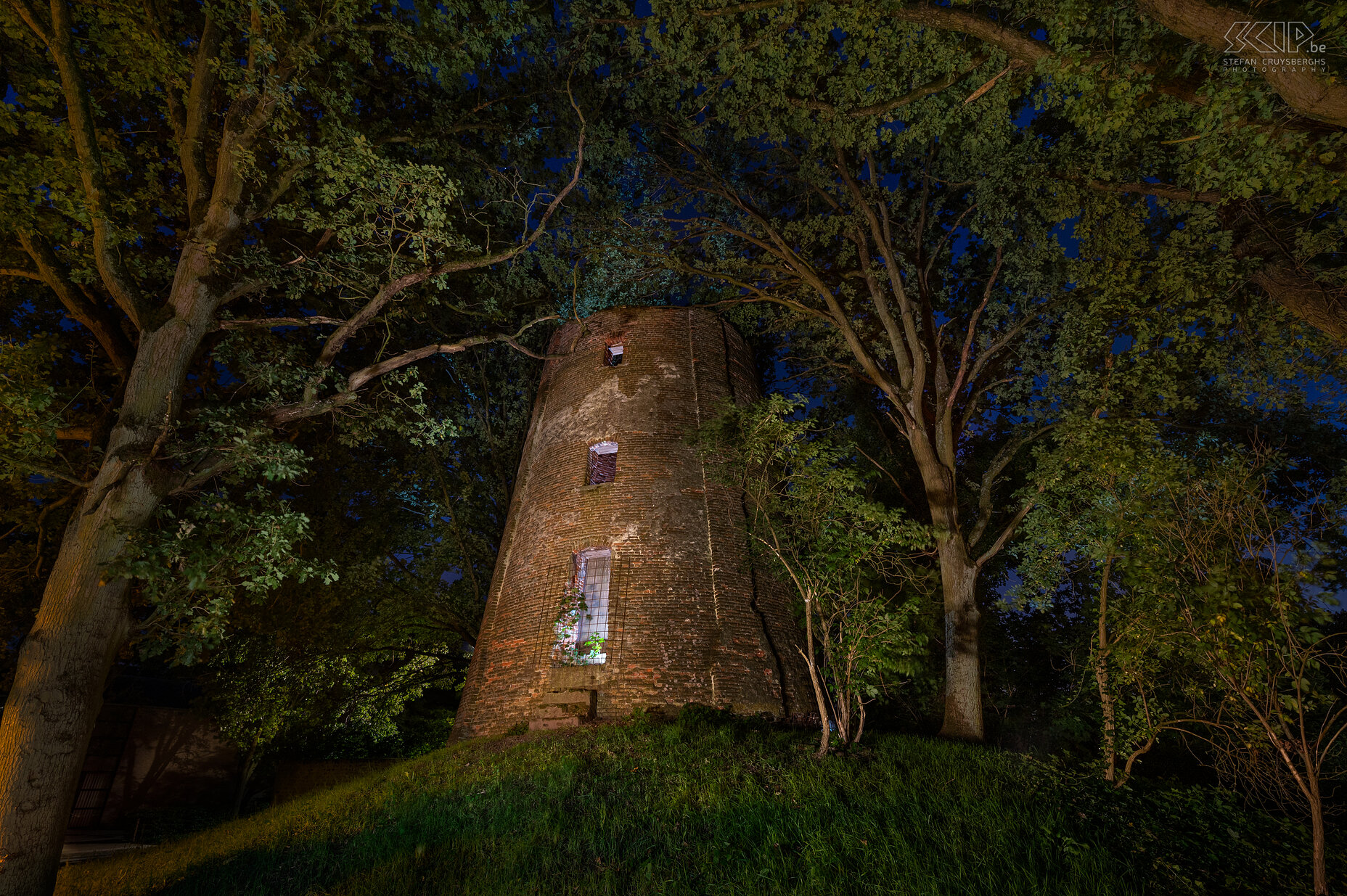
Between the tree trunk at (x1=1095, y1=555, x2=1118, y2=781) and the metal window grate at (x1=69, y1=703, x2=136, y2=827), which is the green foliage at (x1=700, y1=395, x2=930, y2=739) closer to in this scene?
the tree trunk at (x1=1095, y1=555, x2=1118, y2=781)

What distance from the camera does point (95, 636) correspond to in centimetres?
578

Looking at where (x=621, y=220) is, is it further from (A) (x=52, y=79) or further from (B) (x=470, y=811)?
(B) (x=470, y=811)

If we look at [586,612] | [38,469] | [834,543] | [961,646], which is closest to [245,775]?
[586,612]

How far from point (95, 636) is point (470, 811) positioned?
4088mm

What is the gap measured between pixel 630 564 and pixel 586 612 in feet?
3.81

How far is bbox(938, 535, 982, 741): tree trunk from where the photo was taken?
8.62 m

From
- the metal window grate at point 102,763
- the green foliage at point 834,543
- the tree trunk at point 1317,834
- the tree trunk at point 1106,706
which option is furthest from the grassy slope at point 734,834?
the metal window grate at point 102,763

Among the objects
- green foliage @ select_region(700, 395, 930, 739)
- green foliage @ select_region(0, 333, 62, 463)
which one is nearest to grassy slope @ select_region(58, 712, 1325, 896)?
green foliage @ select_region(700, 395, 930, 739)

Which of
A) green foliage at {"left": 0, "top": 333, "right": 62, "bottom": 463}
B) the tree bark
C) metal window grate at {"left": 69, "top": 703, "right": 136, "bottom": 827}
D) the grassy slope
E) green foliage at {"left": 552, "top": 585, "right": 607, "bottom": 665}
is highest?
the tree bark

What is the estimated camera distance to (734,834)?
488 cm
